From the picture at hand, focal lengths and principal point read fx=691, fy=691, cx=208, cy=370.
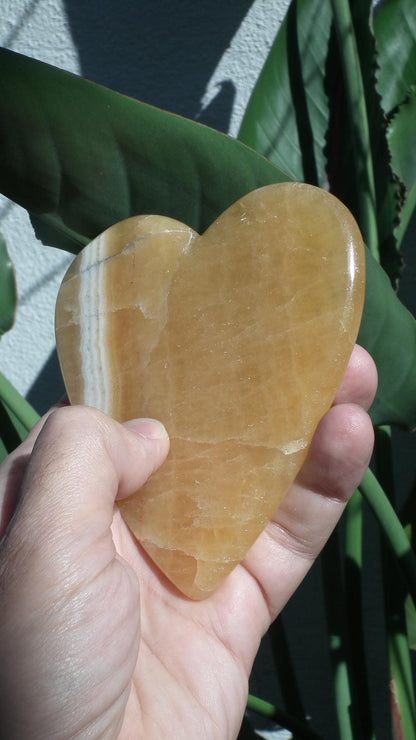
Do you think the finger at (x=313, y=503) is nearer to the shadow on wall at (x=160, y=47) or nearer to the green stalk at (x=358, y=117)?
the green stalk at (x=358, y=117)

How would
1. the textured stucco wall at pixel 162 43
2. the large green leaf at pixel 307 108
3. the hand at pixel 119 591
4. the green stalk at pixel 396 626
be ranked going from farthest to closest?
the textured stucco wall at pixel 162 43 < the large green leaf at pixel 307 108 < the green stalk at pixel 396 626 < the hand at pixel 119 591

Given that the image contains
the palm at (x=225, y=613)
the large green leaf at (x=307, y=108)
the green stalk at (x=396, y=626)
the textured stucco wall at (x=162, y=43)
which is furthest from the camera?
the textured stucco wall at (x=162, y=43)

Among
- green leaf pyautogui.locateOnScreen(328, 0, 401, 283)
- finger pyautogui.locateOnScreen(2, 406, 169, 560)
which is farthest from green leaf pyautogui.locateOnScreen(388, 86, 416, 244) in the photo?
finger pyautogui.locateOnScreen(2, 406, 169, 560)

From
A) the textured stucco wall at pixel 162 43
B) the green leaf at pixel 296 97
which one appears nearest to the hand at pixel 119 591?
the green leaf at pixel 296 97

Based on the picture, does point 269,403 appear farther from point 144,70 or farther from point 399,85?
point 144,70

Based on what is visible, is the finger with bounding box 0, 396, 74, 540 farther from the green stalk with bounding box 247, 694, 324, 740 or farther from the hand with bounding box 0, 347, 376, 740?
the green stalk with bounding box 247, 694, 324, 740

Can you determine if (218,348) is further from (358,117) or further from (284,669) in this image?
(284,669)

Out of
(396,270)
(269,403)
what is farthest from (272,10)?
(269,403)
